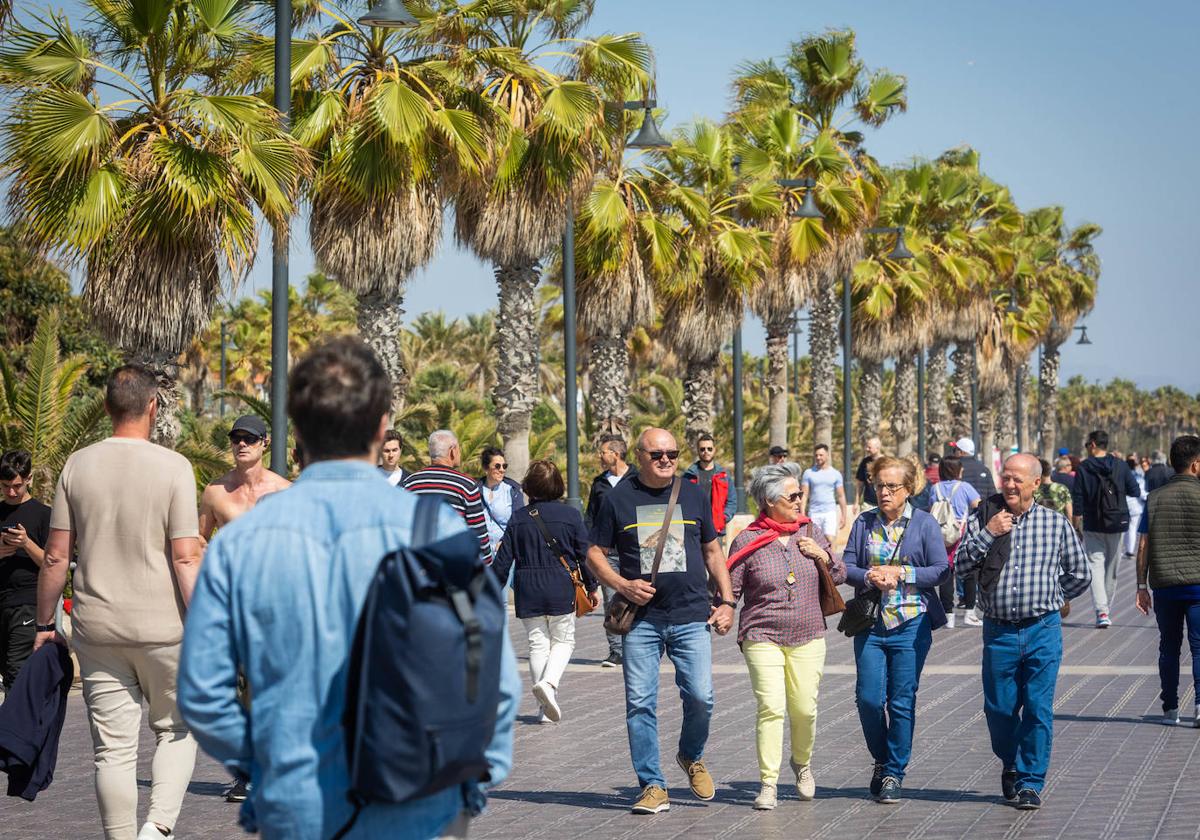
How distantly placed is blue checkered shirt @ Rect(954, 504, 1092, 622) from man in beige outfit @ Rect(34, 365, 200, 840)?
3997mm

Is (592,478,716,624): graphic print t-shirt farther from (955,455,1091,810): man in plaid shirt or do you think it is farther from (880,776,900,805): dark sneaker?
(955,455,1091,810): man in plaid shirt

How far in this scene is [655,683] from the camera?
8062 millimetres

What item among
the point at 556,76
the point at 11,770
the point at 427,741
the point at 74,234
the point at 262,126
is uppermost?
the point at 556,76

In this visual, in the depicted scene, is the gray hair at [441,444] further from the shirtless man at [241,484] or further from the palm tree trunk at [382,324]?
the palm tree trunk at [382,324]

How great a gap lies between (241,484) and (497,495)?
4607 millimetres

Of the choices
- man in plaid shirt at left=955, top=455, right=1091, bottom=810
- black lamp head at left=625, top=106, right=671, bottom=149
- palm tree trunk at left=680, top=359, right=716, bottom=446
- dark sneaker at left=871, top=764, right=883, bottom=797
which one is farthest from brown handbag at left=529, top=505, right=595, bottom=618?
palm tree trunk at left=680, top=359, right=716, bottom=446

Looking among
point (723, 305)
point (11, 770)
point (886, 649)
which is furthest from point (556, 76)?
point (11, 770)

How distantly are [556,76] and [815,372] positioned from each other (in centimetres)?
1905

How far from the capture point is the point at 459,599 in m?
3.16

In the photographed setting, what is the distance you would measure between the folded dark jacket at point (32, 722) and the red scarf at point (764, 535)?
3376 mm

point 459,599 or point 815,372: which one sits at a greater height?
point 815,372

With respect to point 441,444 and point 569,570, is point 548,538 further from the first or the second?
point 441,444

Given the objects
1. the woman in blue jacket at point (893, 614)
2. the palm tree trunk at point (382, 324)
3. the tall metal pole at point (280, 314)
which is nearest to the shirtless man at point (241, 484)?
the woman in blue jacket at point (893, 614)

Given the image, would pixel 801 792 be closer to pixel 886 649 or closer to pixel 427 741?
pixel 886 649
